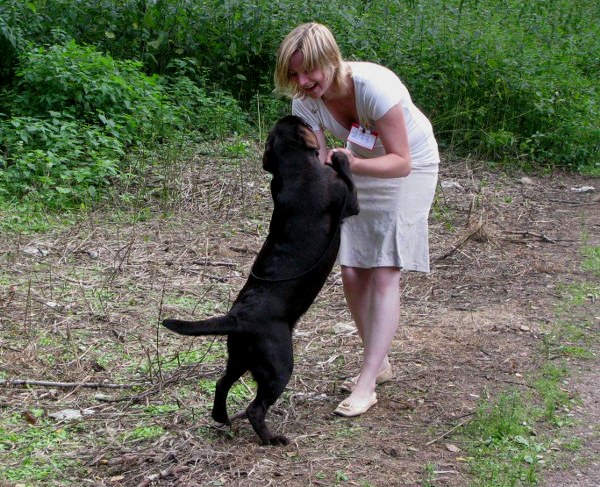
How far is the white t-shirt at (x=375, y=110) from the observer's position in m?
4.04

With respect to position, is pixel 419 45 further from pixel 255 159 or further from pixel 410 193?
pixel 410 193

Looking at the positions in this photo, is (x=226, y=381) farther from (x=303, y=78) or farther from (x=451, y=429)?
(x=303, y=78)

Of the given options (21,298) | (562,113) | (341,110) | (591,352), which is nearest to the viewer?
(341,110)

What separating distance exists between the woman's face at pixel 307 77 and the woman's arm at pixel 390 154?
29 centimetres

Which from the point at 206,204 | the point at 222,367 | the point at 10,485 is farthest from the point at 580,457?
the point at 206,204

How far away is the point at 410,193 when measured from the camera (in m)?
4.38

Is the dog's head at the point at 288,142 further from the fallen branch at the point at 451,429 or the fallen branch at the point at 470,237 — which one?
the fallen branch at the point at 470,237

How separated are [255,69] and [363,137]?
25.0 feet

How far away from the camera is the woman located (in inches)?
159

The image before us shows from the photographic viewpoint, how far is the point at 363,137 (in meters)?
4.23

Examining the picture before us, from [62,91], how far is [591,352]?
19.9 ft

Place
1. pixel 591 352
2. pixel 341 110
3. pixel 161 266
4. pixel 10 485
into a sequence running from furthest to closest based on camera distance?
pixel 161 266
pixel 591 352
pixel 341 110
pixel 10 485

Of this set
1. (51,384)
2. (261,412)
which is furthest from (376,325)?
(51,384)

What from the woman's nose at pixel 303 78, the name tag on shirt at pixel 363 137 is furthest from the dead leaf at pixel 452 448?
the woman's nose at pixel 303 78
